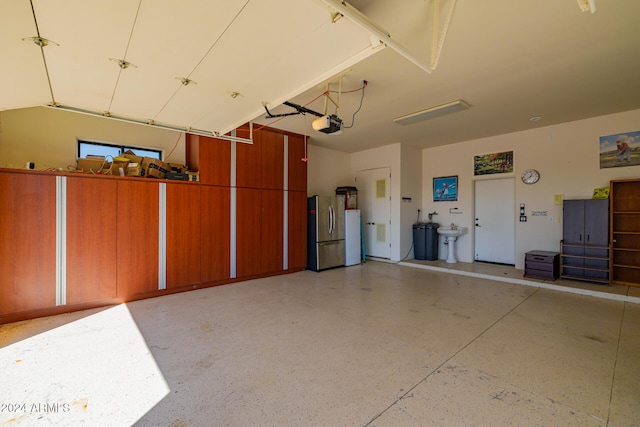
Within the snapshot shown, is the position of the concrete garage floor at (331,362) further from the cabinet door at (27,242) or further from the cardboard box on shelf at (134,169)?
the cardboard box on shelf at (134,169)

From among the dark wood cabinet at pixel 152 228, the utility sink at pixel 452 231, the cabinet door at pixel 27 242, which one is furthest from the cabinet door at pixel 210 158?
the utility sink at pixel 452 231

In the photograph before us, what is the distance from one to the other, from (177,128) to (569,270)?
262 inches

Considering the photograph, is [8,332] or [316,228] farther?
[316,228]

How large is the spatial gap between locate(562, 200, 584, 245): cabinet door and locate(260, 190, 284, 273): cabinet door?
16.9 feet

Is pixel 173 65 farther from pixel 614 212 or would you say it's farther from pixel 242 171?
pixel 614 212

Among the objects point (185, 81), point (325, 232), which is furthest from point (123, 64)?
point (325, 232)

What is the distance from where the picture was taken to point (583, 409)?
171 cm

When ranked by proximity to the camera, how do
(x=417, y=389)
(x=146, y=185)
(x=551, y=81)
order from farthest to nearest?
(x=146, y=185), (x=551, y=81), (x=417, y=389)

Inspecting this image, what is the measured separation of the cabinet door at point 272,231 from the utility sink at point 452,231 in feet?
12.2

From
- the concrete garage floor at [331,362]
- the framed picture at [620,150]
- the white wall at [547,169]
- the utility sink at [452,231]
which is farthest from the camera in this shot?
the utility sink at [452,231]

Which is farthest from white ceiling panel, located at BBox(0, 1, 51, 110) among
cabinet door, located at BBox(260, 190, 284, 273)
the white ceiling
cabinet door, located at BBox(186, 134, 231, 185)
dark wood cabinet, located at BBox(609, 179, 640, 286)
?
dark wood cabinet, located at BBox(609, 179, 640, 286)

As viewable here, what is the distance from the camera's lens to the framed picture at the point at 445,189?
638cm

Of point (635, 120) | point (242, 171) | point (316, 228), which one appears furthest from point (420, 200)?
point (242, 171)

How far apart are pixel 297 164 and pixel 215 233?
86.0 inches
